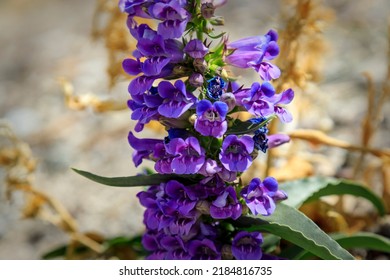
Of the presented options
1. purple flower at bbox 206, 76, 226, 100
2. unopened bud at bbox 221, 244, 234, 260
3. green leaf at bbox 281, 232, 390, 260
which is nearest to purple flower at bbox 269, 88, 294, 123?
purple flower at bbox 206, 76, 226, 100

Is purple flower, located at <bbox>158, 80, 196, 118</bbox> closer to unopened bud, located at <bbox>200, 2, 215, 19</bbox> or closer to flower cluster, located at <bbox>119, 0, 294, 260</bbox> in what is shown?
flower cluster, located at <bbox>119, 0, 294, 260</bbox>

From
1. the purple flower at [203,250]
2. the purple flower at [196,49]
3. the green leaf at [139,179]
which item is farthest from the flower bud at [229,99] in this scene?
the purple flower at [203,250]

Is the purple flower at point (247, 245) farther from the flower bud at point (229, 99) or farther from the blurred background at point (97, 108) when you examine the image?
the blurred background at point (97, 108)

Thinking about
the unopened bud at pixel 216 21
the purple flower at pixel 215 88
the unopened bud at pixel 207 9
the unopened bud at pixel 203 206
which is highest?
the unopened bud at pixel 216 21

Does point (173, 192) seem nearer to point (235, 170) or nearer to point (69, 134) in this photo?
point (235, 170)
